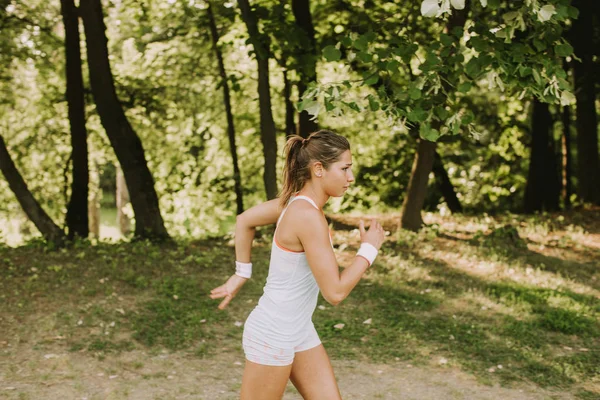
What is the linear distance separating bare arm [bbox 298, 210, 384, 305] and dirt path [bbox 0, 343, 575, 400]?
3290 millimetres

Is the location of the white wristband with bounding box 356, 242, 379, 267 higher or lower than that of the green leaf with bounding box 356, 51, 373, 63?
lower

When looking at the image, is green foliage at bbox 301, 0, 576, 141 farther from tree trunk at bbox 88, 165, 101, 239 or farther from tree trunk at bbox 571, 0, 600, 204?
tree trunk at bbox 88, 165, 101, 239

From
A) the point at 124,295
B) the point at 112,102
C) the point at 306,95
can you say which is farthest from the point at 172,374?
the point at 112,102

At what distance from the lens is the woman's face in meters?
3.41

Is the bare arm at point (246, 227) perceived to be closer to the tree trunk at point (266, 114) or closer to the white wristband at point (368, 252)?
the white wristband at point (368, 252)

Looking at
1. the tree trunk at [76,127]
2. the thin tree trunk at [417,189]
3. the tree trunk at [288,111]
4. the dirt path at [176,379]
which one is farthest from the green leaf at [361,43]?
the tree trunk at [76,127]

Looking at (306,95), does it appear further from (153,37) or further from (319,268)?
(153,37)

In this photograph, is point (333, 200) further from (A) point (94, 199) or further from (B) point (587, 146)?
(A) point (94, 199)

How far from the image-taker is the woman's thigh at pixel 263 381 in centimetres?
349

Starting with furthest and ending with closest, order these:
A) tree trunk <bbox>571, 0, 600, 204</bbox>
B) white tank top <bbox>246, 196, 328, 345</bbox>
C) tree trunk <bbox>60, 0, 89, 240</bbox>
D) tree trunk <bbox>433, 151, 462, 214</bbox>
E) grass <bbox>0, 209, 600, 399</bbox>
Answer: tree trunk <bbox>433, 151, 462, 214</bbox> → tree trunk <bbox>571, 0, 600, 204</bbox> → tree trunk <bbox>60, 0, 89, 240</bbox> → grass <bbox>0, 209, 600, 399</bbox> → white tank top <bbox>246, 196, 328, 345</bbox>

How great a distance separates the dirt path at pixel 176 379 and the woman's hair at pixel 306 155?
10.6 feet

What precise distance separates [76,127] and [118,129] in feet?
4.02

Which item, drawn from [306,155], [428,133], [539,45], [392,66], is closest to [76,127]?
[392,66]

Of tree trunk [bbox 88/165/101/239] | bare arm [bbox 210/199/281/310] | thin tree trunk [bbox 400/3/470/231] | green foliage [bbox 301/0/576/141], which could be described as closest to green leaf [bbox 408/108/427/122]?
green foliage [bbox 301/0/576/141]
